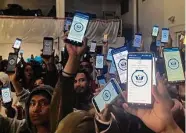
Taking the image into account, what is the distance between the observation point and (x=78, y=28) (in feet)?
3.28

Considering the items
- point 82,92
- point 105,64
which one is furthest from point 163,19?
point 82,92

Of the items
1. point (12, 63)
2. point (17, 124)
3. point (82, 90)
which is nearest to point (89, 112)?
point (17, 124)

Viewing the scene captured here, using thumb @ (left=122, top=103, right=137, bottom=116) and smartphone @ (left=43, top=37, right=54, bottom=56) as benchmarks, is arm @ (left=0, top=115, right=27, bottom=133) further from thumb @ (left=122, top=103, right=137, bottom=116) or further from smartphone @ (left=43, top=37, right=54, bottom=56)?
thumb @ (left=122, top=103, right=137, bottom=116)

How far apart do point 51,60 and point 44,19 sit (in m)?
3.19

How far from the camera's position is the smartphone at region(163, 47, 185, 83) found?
0.96 m

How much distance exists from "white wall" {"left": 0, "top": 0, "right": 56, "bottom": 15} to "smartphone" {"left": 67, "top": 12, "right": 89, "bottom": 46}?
5608mm

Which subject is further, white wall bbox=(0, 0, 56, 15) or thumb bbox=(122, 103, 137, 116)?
white wall bbox=(0, 0, 56, 15)

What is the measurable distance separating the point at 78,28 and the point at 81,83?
0.78m

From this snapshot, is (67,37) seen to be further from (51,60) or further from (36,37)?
(36,37)

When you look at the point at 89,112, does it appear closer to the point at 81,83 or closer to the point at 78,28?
the point at 78,28

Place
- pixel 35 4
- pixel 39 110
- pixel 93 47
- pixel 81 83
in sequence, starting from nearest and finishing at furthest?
pixel 39 110 → pixel 81 83 → pixel 93 47 → pixel 35 4

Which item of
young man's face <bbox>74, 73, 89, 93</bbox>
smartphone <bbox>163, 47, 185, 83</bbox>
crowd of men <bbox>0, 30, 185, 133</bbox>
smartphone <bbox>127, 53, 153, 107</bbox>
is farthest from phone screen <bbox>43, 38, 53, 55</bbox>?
smartphone <bbox>127, 53, 153, 107</bbox>

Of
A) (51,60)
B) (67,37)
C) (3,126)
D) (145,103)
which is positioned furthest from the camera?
(51,60)

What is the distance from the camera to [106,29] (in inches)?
181
